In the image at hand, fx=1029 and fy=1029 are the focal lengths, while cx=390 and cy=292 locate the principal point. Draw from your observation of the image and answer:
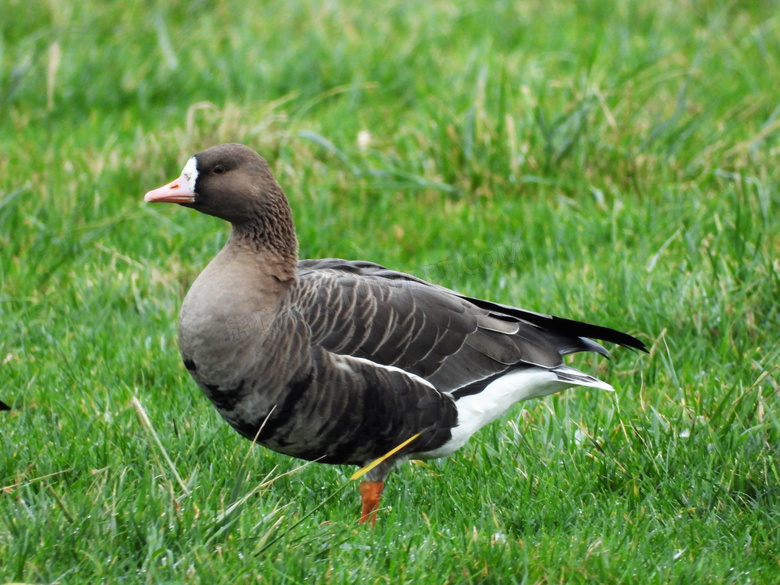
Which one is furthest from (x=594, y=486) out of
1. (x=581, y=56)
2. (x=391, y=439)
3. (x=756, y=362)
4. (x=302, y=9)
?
(x=302, y=9)

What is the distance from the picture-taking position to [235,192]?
3957mm

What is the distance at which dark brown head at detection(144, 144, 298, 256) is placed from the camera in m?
3.96

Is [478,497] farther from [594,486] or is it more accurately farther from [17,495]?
[17,495]

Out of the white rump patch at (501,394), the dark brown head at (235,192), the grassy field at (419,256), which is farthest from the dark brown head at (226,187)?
the white rump patch at (501,394)

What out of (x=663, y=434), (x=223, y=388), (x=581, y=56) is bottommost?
(x=663, y=434)

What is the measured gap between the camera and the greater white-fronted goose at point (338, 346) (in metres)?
3.66

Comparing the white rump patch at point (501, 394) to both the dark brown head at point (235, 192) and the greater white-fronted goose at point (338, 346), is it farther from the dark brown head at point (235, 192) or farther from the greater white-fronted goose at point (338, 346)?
the dark brown head at point (235, 192)

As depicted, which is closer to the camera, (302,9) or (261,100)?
(261,100)

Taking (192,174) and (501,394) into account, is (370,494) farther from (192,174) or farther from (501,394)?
(192,174)

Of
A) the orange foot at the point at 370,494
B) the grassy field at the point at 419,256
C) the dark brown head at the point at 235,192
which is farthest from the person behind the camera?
the dark brown head at the point at 235,192

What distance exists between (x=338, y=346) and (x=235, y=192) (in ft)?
2.41

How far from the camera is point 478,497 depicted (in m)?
3.76

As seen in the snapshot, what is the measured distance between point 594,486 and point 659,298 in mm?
1389

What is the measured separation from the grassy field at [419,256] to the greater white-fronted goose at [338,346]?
192 mm
